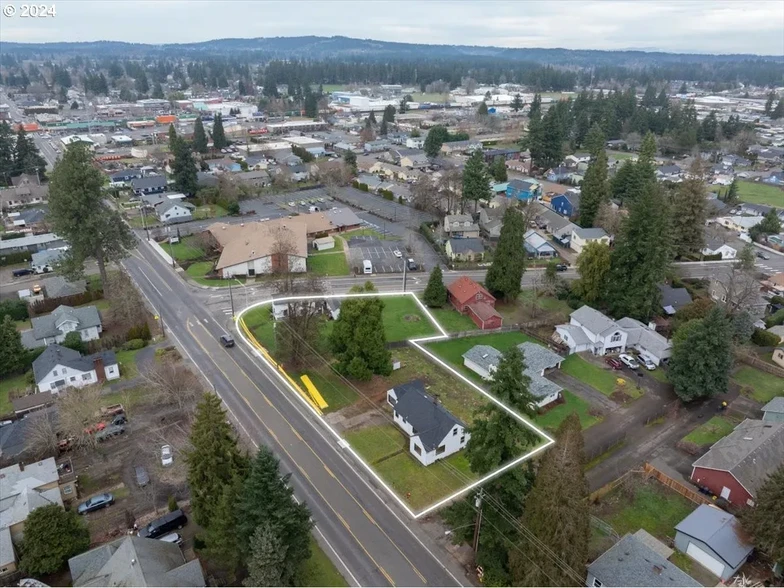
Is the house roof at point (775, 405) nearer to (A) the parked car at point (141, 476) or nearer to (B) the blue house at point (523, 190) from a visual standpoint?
(A) the parked car at point (141, 476)

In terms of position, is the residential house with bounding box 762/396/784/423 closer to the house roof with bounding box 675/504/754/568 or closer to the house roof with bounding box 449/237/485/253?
the house roof with bounding box 675/504/754/568

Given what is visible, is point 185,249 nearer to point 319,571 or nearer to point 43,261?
point 43,261

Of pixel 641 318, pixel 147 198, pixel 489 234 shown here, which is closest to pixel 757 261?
pixel 641 318

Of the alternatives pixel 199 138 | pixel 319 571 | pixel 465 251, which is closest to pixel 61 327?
pixel 319 571

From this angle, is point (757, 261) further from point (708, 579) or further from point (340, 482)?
point (340, 482)
